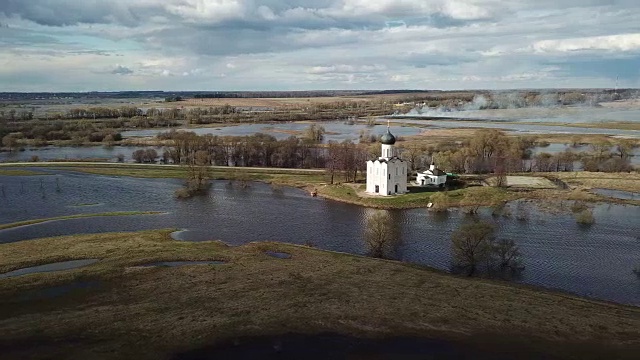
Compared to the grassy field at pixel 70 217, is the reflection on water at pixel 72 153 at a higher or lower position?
higher

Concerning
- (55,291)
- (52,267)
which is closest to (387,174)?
(52,267)

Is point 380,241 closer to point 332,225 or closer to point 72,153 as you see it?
point 332,225

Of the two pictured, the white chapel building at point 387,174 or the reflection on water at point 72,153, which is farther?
the reflection on water at point 72,153

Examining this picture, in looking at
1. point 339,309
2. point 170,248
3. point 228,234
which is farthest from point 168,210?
point 339,309

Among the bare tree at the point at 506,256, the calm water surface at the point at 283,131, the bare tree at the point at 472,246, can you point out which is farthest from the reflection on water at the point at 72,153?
the bare tree at the point at 506,256

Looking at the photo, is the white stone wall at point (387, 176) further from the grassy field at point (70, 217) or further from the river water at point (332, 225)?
the grassy field at point (70, 217)

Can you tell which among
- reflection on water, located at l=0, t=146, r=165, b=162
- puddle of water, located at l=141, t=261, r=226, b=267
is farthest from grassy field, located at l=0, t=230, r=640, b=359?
reflection on water, located at l=0, t=146, r=165, b=162

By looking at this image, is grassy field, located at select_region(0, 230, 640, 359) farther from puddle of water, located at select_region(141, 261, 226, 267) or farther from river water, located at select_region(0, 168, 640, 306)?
river water, located at select_region(0, 168, 640, 306)
